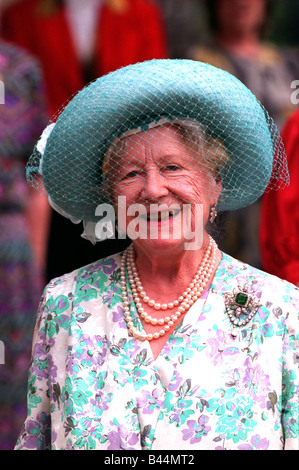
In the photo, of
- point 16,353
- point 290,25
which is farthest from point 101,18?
point 16,353

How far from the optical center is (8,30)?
5359 millimetres

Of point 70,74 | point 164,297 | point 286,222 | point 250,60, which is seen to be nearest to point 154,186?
point 164,297

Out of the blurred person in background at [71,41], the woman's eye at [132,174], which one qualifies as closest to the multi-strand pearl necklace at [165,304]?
the woman's eye at [132,174]

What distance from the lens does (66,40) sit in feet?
17.1

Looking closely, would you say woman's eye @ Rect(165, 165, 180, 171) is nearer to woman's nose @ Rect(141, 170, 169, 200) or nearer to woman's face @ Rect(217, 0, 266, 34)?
woman's nose @ Rect(141, 170, 169, 200)

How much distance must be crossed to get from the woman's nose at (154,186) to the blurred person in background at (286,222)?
988mm

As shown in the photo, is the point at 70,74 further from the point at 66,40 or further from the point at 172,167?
the point at 172,167

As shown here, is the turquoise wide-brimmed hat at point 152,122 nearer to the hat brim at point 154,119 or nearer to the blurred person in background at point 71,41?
the hat brim at point 154,119

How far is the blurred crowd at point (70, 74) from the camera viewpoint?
423cm

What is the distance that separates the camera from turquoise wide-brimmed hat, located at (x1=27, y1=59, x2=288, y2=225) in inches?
102

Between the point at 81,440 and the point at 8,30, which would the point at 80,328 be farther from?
the point at 8,30

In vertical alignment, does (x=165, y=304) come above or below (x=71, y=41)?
below

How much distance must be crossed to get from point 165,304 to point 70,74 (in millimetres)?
2719
